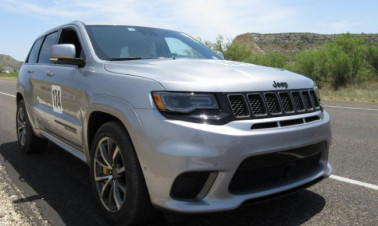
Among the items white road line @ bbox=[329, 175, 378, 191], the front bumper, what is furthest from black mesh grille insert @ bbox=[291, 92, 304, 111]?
white road line @ bbox=[329, 175, 378, 191]

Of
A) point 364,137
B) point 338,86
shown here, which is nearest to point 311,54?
point 338,86

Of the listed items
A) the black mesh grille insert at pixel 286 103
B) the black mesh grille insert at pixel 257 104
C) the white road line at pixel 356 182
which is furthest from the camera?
the white road line at pixel 356 182

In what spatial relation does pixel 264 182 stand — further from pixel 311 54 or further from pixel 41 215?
pixel 311 54

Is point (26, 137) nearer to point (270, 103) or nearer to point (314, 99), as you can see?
point (270, 103)

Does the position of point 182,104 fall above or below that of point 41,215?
above

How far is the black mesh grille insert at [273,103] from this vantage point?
2.74m

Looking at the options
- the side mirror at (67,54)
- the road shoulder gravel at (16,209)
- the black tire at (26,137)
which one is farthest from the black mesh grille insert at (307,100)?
the black tire at (26,137)

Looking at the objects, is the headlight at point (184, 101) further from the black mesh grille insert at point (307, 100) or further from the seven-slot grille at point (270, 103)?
the black mesh grille insert at point (307, 100)

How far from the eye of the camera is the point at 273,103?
277 centimetres

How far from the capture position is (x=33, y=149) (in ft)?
18.0

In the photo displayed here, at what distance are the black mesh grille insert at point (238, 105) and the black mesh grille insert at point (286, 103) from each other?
0.38 meters

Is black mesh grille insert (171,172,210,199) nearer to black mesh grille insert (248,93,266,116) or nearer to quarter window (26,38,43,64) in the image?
black mesh grille insert (248,93,266,116)

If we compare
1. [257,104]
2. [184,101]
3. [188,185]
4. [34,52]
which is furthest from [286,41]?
[188,185]

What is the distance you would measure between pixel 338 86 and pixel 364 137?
65.9 feet
